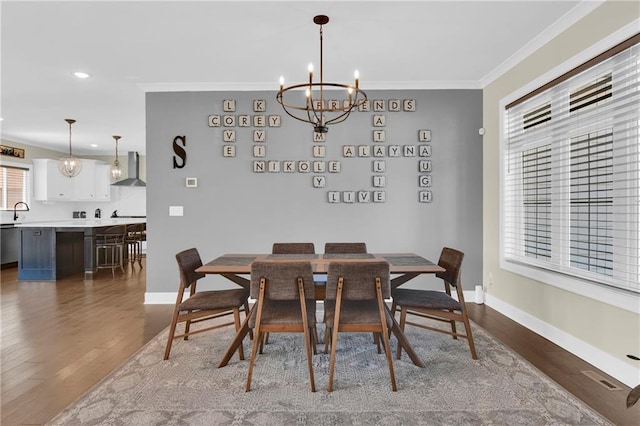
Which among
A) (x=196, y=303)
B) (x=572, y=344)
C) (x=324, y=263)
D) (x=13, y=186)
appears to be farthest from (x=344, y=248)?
(x=13, y=186)

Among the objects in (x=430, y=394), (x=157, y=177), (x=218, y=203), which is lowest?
(x=430, y=394)

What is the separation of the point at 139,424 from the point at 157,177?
310 centimetres

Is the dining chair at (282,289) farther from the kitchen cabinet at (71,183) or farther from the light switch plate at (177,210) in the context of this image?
the kitchen cabinet at (71,183)

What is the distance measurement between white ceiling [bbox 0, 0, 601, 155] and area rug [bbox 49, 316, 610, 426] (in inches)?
104

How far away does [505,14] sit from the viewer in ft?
9.34

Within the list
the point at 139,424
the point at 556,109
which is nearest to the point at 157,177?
the point at 139,424

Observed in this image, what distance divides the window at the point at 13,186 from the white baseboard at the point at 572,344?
5.71 m

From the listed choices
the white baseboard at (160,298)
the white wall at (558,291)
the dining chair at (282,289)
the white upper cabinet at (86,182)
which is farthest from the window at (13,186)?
the white wall at (558,291)

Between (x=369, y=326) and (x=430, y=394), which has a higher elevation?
(x=369, y=326)

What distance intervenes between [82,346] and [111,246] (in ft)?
12.9

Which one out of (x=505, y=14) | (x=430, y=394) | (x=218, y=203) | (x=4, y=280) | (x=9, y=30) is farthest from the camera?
(x=4, y=280)

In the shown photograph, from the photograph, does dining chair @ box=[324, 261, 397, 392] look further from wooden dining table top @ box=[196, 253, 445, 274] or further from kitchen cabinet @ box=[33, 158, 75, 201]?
kitchen cabinet @ box=[33, 158, 75, 201]

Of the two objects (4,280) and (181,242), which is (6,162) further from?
(181,242)

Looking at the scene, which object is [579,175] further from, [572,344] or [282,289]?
[282,289]
